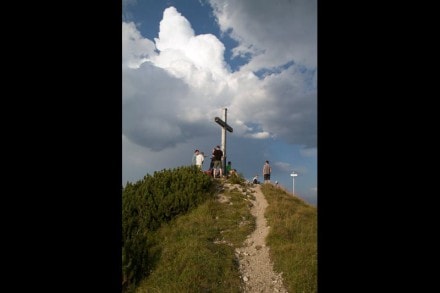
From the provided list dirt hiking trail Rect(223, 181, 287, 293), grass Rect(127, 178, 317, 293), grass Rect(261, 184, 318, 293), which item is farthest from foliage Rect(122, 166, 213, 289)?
grass Rect(261, 184, 318, 293)

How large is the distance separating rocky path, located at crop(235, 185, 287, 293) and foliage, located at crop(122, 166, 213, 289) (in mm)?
2938

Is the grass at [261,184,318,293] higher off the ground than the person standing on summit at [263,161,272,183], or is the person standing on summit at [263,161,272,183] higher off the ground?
the person standing on summit at [263,161,272,183]

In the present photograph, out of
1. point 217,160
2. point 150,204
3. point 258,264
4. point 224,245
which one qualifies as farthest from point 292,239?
point 217,160

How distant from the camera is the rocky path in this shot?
10266 millimetres

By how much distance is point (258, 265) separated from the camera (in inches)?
445

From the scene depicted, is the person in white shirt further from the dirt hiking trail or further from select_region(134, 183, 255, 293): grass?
the dirt hiking trail

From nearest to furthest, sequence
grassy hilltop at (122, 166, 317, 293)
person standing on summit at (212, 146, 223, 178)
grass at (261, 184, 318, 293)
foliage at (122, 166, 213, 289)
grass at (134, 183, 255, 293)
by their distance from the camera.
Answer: grass at (134, 183, 255, 293)
grass at (261, 184, 318, 293)
grassy hilltop at (122, 166, 317, 293)
foliage at (122, 166, 213, 289)
person standing on summit at (212, 146, 223, 178)

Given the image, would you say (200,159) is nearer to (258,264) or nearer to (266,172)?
(266,172)

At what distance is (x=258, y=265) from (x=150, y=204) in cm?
545

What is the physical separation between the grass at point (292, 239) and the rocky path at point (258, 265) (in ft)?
0.70

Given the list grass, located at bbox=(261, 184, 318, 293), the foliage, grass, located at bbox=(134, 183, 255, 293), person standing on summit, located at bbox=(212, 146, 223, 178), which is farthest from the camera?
person standing on summit, located at bbox=(212, 146, 223, 178)

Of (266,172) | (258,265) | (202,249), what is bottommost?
(258,265)

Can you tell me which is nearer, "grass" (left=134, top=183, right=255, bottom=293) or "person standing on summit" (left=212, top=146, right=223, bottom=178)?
"grass" (left=134, top=183, right=255, bottom=293)
